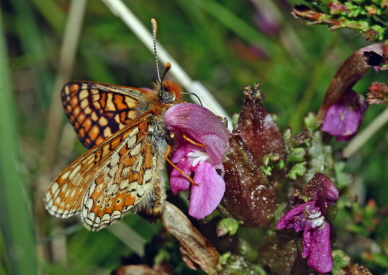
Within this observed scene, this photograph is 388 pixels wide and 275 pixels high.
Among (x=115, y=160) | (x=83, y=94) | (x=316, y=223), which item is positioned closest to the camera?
(x=316, y=223)

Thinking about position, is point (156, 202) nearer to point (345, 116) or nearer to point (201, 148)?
point (201, 148)

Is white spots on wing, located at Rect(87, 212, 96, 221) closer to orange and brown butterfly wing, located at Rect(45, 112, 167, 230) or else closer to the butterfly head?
orange and brown butterfly wing, located at Rect(45, 112, 167, 230)

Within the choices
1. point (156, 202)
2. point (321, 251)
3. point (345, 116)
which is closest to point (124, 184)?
point (156, 202)

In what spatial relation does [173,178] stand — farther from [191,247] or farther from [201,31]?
[201,31]

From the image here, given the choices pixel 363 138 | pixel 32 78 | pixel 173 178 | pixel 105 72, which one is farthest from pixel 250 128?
pixel 32 78

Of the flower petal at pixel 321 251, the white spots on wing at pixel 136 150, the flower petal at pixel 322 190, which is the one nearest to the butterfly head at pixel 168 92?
the white spots on wing at pixel 136 150

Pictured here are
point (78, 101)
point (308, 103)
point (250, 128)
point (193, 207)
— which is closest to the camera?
point (193, 207)
